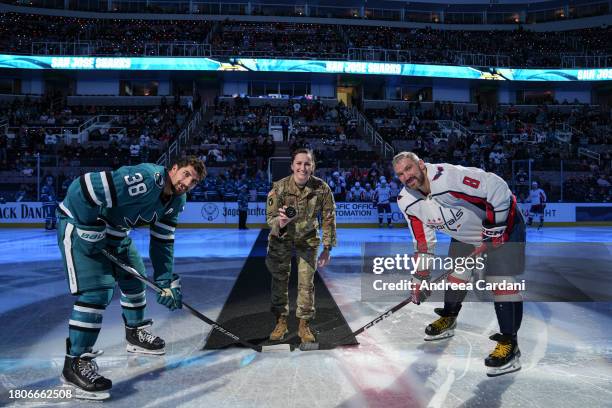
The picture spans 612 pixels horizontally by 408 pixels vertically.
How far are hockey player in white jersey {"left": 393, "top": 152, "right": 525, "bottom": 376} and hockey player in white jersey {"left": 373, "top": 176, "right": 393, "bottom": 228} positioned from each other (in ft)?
42.7

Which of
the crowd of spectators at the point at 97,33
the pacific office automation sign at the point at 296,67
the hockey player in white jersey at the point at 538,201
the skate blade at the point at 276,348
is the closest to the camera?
the skate blade at the point at 276,348

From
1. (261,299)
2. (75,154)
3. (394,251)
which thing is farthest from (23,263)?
(75,154)

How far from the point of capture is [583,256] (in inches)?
372

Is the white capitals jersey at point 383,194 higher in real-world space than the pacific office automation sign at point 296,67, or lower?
lower

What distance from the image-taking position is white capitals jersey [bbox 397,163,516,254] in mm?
3547

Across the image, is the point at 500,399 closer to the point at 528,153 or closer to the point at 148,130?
the point at 528,153

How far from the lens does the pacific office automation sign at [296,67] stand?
99.1ft

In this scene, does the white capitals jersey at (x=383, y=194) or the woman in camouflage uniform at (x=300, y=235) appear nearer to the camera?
the woman in camouflage uniform at (x=300, y=235)

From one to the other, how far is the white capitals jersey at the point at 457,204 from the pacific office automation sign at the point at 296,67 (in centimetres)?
2859

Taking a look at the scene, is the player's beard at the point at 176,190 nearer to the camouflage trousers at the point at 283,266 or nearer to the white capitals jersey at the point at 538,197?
the camouflage trousers at the point at 283,266

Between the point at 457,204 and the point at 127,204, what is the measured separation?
7.80 feet

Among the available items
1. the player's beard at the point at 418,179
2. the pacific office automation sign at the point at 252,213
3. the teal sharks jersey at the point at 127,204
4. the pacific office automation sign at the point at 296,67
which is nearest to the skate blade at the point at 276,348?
the teal sharks jersey at the point at 127,204

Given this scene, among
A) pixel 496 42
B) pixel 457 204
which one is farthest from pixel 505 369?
pixel 496 42

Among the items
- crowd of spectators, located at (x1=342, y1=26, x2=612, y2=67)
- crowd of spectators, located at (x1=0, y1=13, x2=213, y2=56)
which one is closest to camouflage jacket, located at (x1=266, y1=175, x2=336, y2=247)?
crowd of spectators, located at (x1=0, y1=13, x2=213, y2=56)
